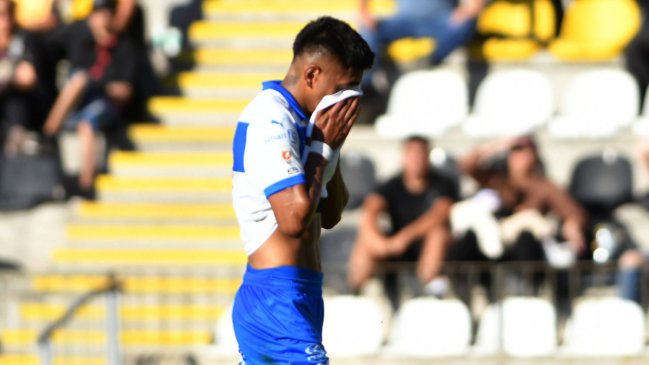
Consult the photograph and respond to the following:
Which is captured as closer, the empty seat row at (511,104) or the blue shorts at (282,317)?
the blue shorts at (282,317)

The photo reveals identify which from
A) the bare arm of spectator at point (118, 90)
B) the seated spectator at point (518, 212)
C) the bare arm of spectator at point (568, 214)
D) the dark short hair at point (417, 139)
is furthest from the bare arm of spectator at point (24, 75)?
the bare arm of spectator at point (568, 214)

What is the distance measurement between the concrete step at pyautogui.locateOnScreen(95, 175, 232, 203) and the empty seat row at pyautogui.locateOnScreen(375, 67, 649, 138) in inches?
61.0

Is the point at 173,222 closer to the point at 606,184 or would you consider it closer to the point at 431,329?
the point at 431,329

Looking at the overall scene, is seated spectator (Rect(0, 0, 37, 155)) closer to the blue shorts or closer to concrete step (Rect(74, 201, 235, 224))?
concrete step (Rect(74, 201, 235, 224))

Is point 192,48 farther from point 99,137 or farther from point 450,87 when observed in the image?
point 450,87

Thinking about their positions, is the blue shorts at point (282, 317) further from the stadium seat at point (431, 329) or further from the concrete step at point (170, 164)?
the concrete step at point (170, 164)

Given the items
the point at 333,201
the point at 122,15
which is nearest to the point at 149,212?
the point at 122,15

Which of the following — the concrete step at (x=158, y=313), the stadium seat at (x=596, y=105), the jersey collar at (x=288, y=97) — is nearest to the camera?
the jersey collar at (x=288, y=97)

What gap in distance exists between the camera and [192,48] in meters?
13.5

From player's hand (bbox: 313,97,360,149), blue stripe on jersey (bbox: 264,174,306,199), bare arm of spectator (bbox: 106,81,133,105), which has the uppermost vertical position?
player's hand (bbox: 313,97,360,149)

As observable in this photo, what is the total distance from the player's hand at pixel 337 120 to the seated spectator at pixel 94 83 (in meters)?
7.17

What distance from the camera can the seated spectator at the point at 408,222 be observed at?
10.5 metres

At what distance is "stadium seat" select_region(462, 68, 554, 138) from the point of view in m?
11.9

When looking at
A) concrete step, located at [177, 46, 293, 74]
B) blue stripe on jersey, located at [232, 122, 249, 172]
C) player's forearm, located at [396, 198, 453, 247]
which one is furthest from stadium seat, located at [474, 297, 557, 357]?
blue stripe on jersey, located at [232, 122, 249, 172]
